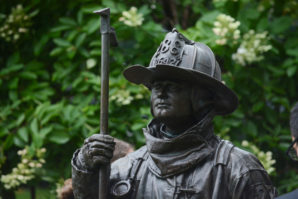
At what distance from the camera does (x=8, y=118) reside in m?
6.80

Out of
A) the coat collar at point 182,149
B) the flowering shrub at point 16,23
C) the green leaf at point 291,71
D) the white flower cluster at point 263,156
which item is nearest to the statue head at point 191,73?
the coat collar at point 182,149

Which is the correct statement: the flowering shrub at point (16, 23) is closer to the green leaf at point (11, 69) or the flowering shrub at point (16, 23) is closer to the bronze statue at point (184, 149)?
the green leaf at point (11, 69)

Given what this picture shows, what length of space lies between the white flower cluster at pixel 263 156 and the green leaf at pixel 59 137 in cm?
147

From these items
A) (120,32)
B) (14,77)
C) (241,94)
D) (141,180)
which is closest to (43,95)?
(14,77)

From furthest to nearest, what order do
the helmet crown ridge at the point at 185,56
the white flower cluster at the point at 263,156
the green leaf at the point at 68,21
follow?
the green leaf at the point at 68,21 → the white flower cluster at the point at 263,156 → the helmet crown ridge at the point at 185,56

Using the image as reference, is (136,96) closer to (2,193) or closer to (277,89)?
(277,89)

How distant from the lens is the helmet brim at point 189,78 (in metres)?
3.97

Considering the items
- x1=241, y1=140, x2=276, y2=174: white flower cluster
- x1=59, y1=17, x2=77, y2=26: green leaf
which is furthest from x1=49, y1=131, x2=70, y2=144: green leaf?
x1=241, y1=140, x2=276, y2=174: white flower cluster

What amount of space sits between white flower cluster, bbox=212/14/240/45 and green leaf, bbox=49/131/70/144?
1483mm

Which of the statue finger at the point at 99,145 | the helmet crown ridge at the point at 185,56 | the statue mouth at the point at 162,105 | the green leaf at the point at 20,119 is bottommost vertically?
the green leaf at the point at 20,119

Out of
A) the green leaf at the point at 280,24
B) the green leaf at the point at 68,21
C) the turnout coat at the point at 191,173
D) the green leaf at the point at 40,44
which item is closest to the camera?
the turnout coat at the point at 191,173

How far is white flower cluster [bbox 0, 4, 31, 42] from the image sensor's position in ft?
23.0

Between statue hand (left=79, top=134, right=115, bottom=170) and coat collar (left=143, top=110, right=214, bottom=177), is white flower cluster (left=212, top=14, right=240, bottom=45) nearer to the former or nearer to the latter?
coat collar (left=143, top=110, right=214, bottom=177)

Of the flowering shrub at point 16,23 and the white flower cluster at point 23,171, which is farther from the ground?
the flowering shrub at point 16,23
